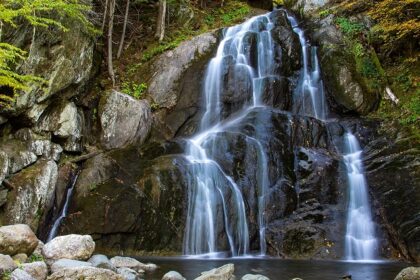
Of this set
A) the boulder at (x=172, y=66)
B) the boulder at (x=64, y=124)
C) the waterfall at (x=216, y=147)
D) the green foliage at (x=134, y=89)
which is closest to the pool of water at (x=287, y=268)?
the waterfall at (x=216, y=147)

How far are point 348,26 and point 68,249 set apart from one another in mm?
13974

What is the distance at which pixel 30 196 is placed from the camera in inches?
415

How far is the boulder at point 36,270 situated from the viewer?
6324 millimetres

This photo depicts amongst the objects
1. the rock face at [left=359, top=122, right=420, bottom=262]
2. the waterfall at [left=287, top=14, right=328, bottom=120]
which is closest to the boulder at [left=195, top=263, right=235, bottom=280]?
the rock face at [left=359, top=122, right=420, bottom=262]

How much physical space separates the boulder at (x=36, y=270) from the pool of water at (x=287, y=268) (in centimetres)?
183

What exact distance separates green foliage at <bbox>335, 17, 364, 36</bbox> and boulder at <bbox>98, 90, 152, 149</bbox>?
8672 mm

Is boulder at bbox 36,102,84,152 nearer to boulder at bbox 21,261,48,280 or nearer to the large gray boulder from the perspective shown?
the large gray boulder

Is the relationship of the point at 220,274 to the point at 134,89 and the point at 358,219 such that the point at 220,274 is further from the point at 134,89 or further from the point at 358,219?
the point at 134,89

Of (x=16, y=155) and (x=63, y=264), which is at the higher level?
(x=16, y=155)

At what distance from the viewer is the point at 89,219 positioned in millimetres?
10633

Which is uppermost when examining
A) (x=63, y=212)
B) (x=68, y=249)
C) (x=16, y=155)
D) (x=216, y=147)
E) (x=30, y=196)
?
(x=216, y=147)

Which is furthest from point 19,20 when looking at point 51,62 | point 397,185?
point 397,185

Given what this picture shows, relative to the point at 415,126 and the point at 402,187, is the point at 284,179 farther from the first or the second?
the point at 415,126

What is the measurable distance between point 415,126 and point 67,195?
10.1 metres
